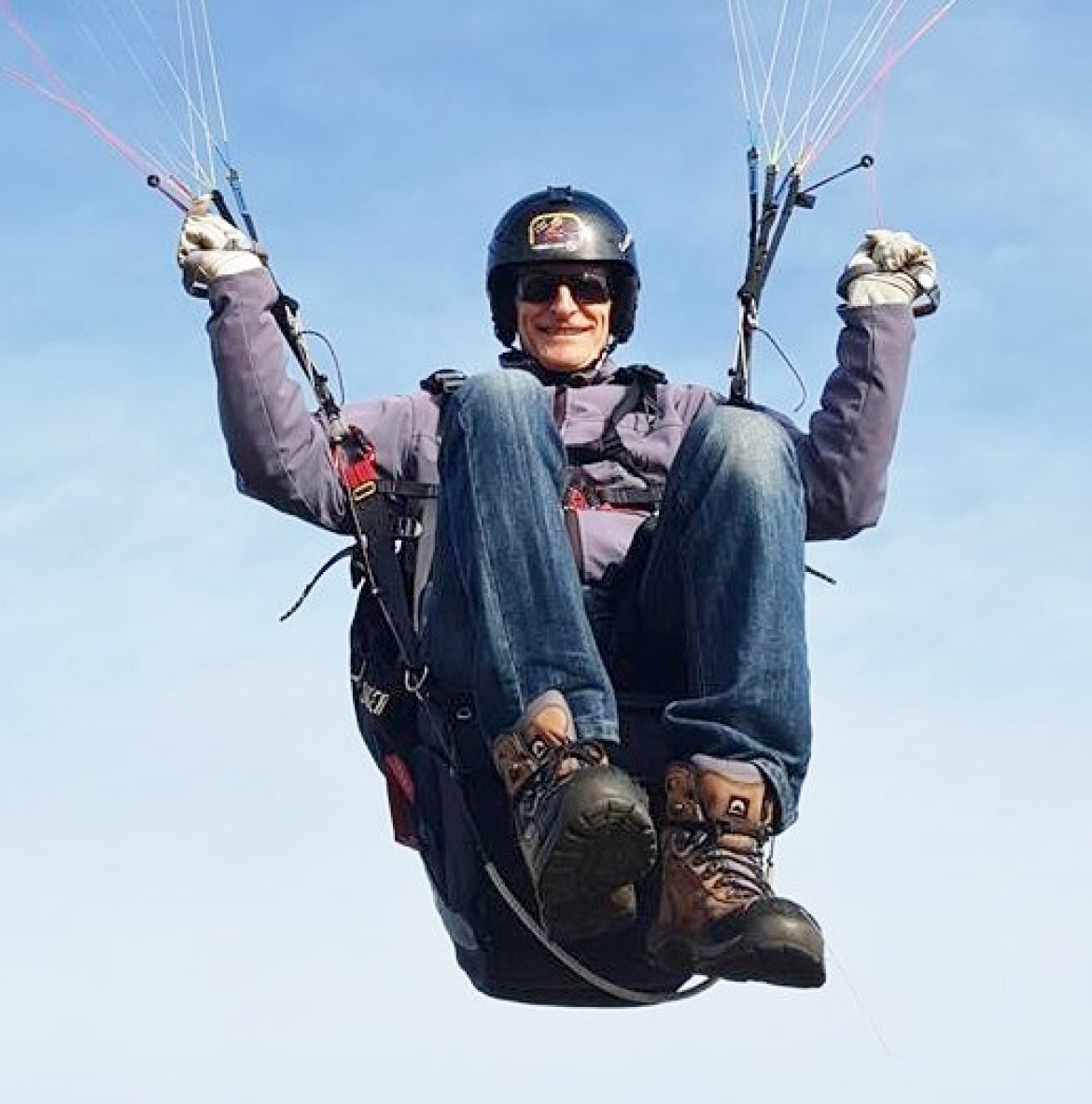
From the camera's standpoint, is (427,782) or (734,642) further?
(427,782)

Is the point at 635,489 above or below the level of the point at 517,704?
above

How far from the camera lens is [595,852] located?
462 centimetres

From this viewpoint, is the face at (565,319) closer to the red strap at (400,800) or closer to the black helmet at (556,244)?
the black helmet at (556,244)

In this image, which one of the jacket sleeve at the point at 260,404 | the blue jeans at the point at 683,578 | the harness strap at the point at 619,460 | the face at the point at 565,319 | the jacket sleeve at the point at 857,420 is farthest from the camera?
the face at the point at 565,319

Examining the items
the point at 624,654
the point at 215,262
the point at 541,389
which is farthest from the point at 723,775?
the point at 215,262

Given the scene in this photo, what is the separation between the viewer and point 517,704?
4.80m

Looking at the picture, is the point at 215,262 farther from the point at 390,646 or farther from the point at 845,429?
the point at 845,429

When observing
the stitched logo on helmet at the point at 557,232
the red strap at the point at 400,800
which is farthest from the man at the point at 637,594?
the stitched logo on helmet at the point at 557,232

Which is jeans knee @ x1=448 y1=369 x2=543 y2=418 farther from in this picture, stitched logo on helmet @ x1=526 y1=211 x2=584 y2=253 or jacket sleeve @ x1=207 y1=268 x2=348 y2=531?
stitched logo on helmet @ x1=526 y1=211 x2=584 y2=253

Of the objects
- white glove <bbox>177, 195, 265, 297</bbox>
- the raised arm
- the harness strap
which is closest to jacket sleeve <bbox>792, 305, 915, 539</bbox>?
the raised arm

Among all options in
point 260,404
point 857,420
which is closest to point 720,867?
point 857,420

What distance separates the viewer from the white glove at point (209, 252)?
17.5ft

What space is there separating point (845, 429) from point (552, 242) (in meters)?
1.09

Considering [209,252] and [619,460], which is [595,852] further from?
[209,252]
